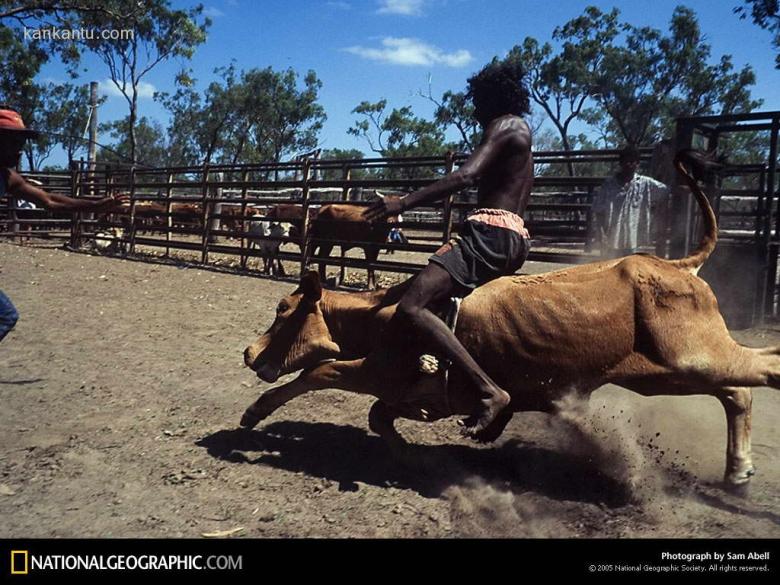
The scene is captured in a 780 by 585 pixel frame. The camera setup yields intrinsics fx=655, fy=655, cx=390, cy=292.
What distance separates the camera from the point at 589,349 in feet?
11.9

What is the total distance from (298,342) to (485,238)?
4.95ft

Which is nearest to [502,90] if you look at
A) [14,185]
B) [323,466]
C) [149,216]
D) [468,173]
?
[468,173]

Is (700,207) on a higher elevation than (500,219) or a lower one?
higher

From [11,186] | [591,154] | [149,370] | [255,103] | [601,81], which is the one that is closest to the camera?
[11,186]

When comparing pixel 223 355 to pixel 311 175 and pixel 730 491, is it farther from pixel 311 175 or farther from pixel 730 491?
pixel 311 175

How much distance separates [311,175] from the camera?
14031 mm

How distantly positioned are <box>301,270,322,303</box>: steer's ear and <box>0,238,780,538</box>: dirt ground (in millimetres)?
1062

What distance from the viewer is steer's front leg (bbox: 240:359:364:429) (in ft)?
13.5

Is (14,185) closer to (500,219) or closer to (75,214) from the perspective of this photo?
(500,219)

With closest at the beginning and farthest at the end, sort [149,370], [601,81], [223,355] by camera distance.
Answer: [149,370]
[223,355]
[601,81]

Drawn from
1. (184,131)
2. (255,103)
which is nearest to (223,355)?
(255,103)
